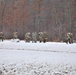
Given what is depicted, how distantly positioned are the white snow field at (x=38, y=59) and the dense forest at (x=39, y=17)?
2.81 metres

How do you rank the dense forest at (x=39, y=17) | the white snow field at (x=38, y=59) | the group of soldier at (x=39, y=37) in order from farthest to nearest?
the dense forest at (x=39, y=17), the group of soldier at (x=39, y=37), the white snow field at (x=38, y=59)

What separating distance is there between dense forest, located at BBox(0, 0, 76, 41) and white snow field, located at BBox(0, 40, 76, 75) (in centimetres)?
281

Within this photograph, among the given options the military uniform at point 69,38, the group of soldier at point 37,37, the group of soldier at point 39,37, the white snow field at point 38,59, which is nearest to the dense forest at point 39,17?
the group of soldier at point 39,37

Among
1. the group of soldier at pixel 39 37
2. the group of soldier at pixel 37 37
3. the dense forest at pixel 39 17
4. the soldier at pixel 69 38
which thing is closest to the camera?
the soldier at pixel 69 38

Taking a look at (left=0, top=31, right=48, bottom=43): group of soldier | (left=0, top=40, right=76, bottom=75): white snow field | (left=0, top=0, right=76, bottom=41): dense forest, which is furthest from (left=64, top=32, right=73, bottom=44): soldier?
(left=0, top=31, right=48, bottom=43): group of soldier

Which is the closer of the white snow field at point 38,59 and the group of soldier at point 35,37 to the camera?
the white snow field at point 38,59

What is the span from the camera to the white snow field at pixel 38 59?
10.4 m

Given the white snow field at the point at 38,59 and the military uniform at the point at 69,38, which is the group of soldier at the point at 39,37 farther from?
the white snow field at the point at 38,59

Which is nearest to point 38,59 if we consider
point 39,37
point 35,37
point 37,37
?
point 39,37

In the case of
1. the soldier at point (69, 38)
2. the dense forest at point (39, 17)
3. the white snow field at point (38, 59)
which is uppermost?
the dense forest at point (39, 17)

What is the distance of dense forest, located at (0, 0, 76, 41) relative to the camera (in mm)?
16500

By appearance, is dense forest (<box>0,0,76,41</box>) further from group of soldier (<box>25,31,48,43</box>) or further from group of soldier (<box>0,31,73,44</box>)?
group of soldier (<box>25,31,48,43</box>)

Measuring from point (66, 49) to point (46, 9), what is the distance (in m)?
4.84

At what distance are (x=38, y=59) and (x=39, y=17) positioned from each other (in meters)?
6.17
